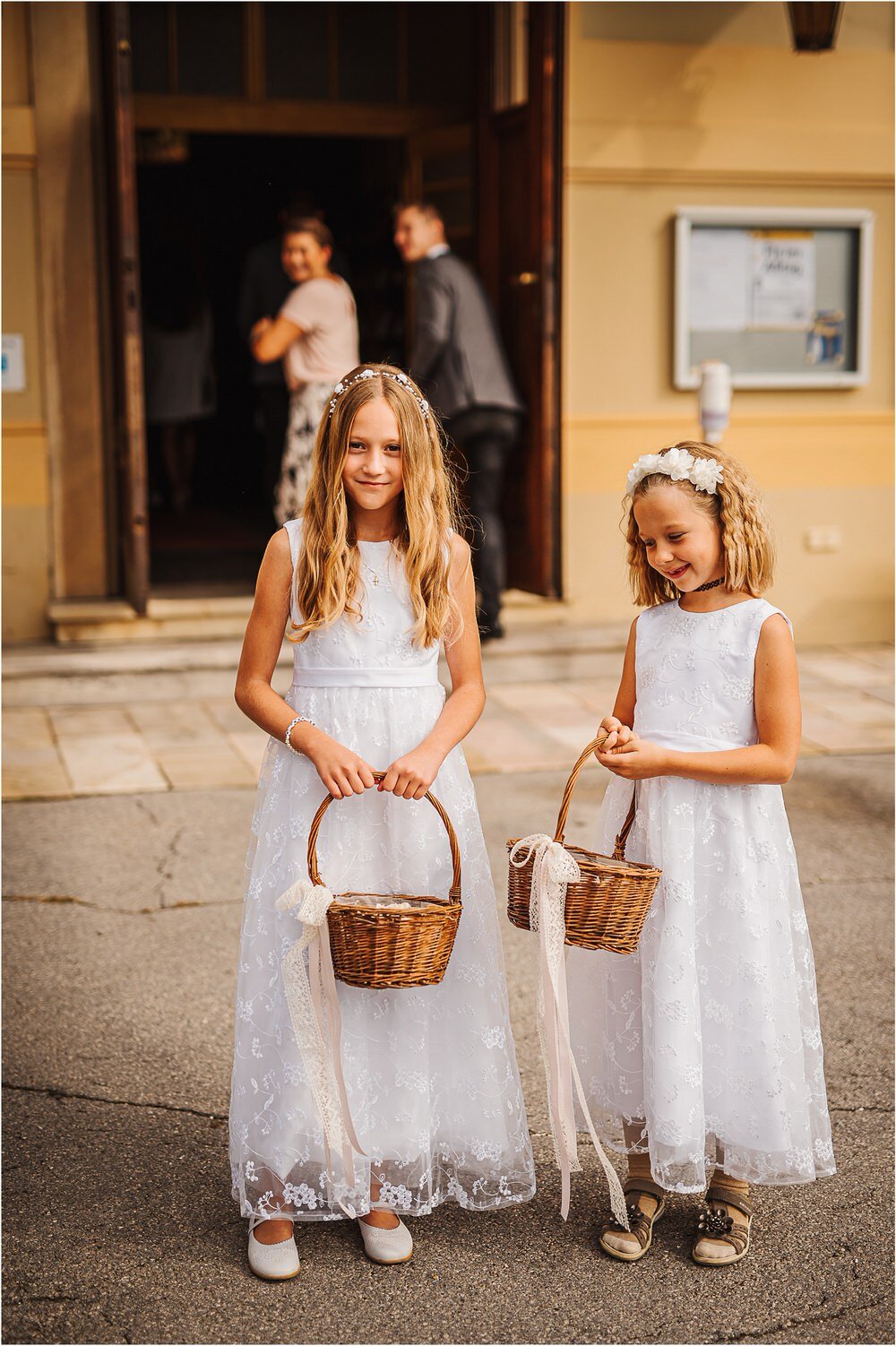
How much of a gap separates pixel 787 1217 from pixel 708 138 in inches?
266

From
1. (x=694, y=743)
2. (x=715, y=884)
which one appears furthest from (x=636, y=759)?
(x=715, y=884)

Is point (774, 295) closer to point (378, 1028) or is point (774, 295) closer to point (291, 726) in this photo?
point (291, 726)

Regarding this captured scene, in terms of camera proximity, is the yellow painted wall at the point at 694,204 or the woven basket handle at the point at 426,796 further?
the yellow painted wall at the point at 694,204

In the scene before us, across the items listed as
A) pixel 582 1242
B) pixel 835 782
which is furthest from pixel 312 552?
pixel 835 782

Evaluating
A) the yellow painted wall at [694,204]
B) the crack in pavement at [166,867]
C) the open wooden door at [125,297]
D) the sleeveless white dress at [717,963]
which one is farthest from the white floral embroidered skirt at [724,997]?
the yellow painted wall at [694,204]

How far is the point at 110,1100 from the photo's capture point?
3309 mm

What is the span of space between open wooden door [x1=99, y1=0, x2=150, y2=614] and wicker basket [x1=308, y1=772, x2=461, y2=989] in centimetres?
522

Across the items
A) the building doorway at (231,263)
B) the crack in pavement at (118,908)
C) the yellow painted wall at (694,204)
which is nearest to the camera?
the crack in pavement at (118,908)

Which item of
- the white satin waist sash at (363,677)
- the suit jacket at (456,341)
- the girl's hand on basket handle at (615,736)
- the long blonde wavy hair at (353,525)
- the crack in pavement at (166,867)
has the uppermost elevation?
the suit jacket at (456,341)

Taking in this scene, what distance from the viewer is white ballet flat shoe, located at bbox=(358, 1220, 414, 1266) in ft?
8.75

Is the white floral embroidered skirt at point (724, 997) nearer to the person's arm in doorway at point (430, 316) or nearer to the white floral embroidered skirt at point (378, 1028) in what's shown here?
the white floral embroidered skirt at point (378, 1028)

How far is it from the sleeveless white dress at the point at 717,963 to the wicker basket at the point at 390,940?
416 millimetres

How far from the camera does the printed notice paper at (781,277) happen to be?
27.4 ft

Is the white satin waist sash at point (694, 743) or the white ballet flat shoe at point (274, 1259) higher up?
the white satin waist sash at point (694, 743)
